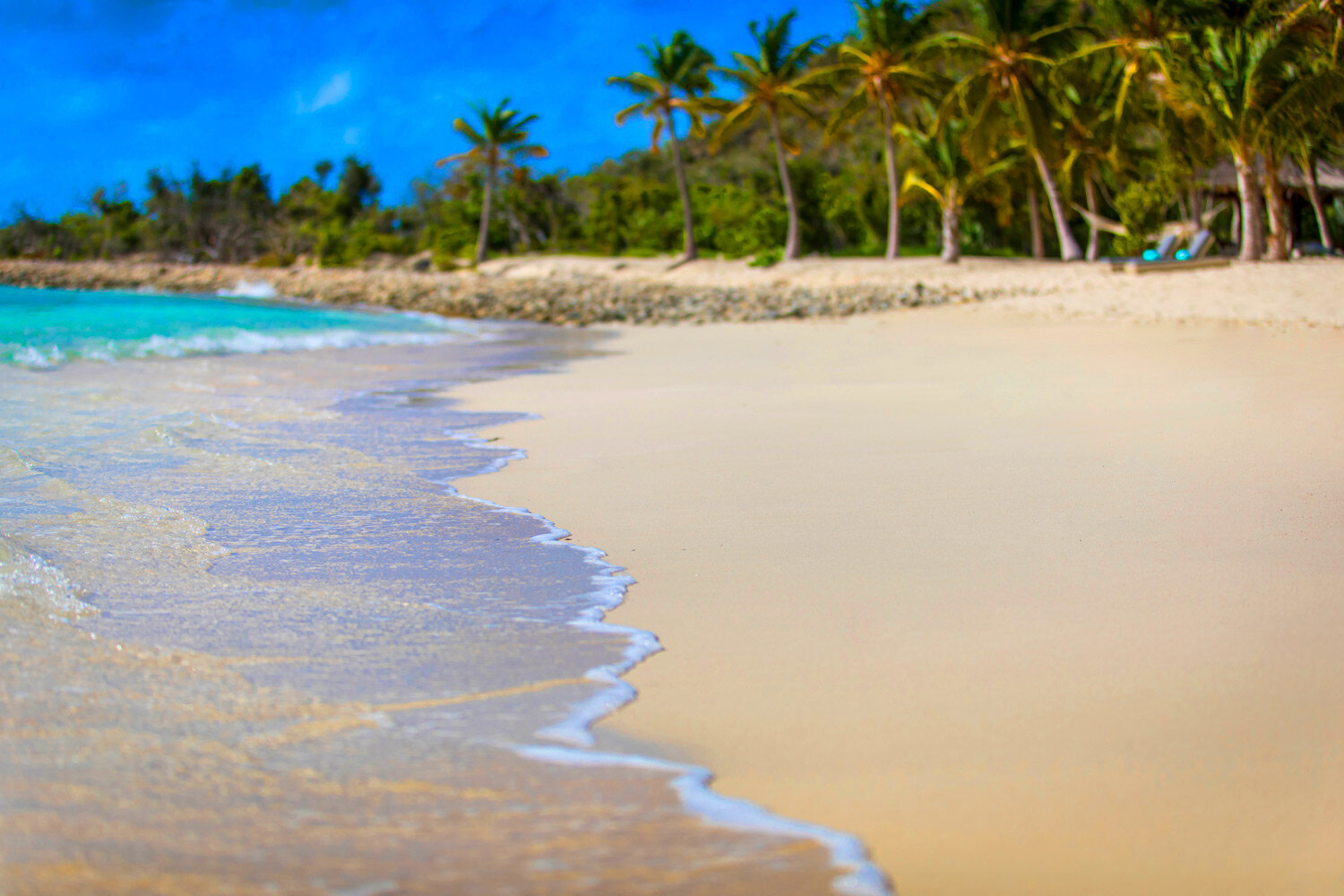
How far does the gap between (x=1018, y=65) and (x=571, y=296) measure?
10.7 meters

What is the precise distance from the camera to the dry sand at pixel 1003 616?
1.71 meters

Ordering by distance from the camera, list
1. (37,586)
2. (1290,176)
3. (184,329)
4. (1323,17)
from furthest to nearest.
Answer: (1290,176) < (184,329) < (1323,17) < (37,586)

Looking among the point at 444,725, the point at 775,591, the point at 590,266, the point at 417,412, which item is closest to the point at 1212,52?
the point at 417,412

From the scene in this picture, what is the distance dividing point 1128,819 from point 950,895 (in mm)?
397

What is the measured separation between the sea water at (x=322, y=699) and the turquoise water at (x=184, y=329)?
8510 mm

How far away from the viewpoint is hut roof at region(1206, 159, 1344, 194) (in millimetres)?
20312

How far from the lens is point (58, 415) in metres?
6.36

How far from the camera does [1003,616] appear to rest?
8.51ft

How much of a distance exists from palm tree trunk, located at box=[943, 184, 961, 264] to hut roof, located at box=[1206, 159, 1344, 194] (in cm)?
545

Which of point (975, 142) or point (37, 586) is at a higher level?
point (975, 142)

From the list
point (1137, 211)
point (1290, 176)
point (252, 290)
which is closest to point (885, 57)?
point (1137, 211)

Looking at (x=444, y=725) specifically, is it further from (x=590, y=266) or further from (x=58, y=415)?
(x=590, y=266)

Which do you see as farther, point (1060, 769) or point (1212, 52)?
point (1212, 52)

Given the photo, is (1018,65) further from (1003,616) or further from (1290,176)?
(1003,616)
